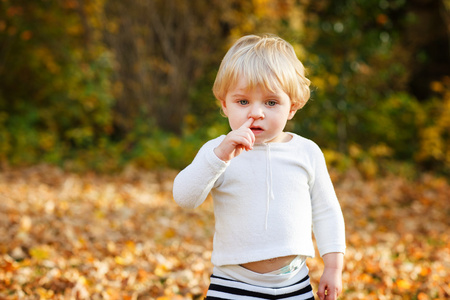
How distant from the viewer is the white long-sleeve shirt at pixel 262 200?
6.32ft

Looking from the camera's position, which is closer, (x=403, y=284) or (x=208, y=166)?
(x=208, y=166)

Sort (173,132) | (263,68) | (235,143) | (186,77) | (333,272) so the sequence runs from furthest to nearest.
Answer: (186,77) < (173,132) < (333,272) < (263,68) < (235,143)

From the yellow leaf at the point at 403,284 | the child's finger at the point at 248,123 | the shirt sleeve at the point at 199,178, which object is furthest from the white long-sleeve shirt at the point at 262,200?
the yellow leaf at the point at 403,284

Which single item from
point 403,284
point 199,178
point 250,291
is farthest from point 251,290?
point 403,284

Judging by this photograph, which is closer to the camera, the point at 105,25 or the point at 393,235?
the point at 393,235

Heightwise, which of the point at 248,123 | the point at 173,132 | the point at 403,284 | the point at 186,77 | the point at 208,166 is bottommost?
the point at 173,132

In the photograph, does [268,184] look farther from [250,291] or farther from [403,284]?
[403,284]

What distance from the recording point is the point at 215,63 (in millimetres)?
11703

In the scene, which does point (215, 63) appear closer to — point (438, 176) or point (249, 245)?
point (438, 176)

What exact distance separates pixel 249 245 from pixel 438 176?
757cm

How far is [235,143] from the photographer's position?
1.82 metres

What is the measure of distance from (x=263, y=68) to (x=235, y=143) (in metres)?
0.31

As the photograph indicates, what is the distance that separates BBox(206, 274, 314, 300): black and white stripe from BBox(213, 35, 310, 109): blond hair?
0.69 meters

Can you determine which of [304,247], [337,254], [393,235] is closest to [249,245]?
[304,247]
